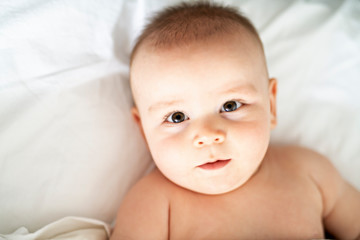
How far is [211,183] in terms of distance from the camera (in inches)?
42.3

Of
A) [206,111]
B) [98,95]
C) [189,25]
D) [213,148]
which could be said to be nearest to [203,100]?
[206,111]

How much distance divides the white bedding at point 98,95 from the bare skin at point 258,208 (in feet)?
0.60

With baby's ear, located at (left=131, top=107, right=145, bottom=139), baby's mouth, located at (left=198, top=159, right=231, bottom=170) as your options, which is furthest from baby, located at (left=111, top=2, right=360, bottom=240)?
baby's ear, located at (left=131, top=107, right=145, bottom=139)

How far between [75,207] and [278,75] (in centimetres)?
97

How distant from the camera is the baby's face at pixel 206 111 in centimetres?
103

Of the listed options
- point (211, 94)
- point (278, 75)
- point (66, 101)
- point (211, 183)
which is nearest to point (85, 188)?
point (66, 101)

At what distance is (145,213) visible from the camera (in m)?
1.12

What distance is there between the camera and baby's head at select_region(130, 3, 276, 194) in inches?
40.6

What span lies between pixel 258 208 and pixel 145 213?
0.37 meters

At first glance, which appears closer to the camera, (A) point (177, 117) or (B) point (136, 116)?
(A) point (177, 117)

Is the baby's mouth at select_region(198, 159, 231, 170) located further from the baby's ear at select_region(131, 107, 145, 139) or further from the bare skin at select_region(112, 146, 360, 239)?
the baby's ear at select_region(131, 107, 145, 139)

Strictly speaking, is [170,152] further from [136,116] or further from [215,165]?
[136,116]

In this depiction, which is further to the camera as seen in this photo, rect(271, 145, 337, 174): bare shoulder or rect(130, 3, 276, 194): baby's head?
rect(271, 145, 337, 174): bare shoulder

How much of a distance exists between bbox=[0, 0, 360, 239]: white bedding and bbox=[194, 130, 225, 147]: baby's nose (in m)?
0.42
